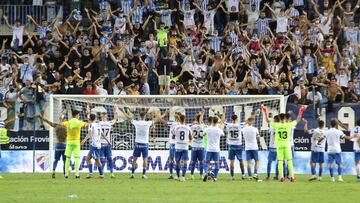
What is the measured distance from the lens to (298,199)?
29531 millimetres

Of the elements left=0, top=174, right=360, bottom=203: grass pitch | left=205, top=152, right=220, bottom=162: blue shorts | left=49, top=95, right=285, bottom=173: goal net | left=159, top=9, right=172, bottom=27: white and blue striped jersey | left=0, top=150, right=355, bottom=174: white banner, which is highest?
left=159, top=9, right=172, bottom=27: white and blue striped jersey

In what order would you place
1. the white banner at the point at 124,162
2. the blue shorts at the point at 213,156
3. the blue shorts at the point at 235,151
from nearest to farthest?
the blue shorts at the point at 213,156 → the blue shorts at the point at 235,151 → the white banner at the point at 124,162

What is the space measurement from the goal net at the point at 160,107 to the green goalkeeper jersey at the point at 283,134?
4304 millimetres

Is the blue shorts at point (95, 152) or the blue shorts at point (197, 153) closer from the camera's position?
the blue shorts at point (197, 153)

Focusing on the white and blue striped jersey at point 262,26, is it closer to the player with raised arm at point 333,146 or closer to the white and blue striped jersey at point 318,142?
the white and blue striped jersey at point 318,142

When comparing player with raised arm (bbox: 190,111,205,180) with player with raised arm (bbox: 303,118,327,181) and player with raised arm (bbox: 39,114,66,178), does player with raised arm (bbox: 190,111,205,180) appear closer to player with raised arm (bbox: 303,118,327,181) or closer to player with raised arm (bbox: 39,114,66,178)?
player with raised arm (bbox: 303,118,327,181)

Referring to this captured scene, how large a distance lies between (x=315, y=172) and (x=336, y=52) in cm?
835

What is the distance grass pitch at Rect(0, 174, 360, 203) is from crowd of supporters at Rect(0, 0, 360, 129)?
18.8 feet

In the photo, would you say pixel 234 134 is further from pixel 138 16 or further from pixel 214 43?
pixel 138 16

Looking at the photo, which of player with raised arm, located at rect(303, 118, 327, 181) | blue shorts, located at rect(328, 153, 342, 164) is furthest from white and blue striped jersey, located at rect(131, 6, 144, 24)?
blue shorts, located at rect(328, 153, 342, 164)

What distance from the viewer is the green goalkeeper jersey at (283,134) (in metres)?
36.7

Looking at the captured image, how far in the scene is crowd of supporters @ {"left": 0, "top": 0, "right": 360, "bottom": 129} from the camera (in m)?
43.7

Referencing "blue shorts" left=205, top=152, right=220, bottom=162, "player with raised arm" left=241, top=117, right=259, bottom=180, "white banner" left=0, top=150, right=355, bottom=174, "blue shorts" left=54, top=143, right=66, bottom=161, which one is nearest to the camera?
"blue shorts" left=205, top=152, right=220, bottom=162

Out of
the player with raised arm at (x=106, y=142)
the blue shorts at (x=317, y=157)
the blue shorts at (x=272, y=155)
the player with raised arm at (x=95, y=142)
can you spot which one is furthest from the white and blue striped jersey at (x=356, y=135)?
the player with raised arm at (x=95, y=142)
